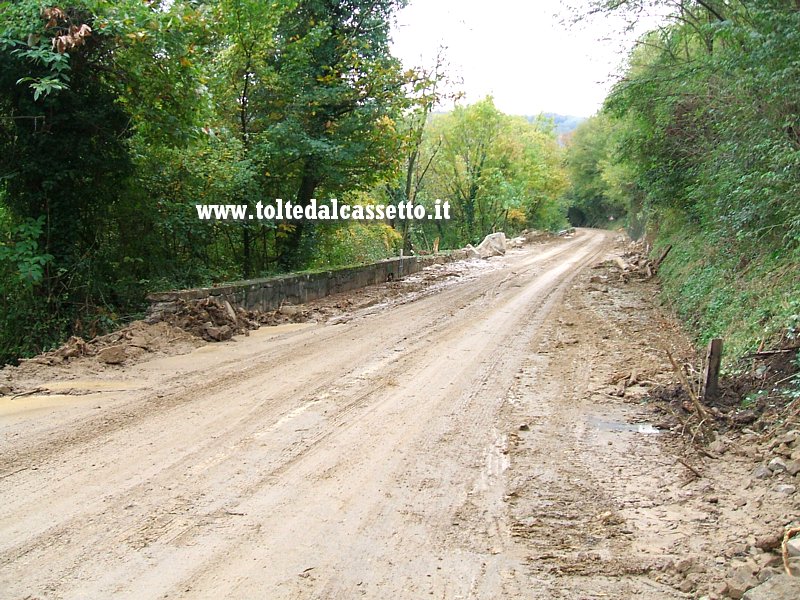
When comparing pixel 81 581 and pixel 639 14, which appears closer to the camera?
pixel 81 581

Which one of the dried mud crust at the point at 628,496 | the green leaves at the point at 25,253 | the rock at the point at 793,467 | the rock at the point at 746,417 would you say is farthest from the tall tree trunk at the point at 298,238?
the rock at the point at 793,467

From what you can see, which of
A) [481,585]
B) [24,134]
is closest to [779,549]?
[481,585]

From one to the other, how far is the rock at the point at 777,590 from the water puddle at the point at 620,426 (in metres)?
2.55

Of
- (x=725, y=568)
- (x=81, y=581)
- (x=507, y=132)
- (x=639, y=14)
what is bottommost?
(x=725, y=568)

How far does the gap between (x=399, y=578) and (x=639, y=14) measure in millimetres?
14338

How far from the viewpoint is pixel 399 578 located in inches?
120

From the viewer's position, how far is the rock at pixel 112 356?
284 inches

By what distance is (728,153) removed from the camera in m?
10.3

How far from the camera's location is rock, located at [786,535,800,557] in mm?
2941

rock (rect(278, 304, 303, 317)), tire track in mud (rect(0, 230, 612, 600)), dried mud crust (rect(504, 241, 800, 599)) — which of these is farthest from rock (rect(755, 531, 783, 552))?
rock (rect(278, 304, 303, 317))

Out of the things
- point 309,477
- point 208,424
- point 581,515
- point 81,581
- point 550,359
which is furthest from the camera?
point 550,359

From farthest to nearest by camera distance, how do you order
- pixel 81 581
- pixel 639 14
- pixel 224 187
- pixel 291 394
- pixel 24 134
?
pixel 639 14, pixel 224 187, pixel 24 134, pixel 291 394, pixel 81 581

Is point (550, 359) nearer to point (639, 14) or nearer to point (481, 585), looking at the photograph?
point (481, 585)

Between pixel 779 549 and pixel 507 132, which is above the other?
pixel 507 132
